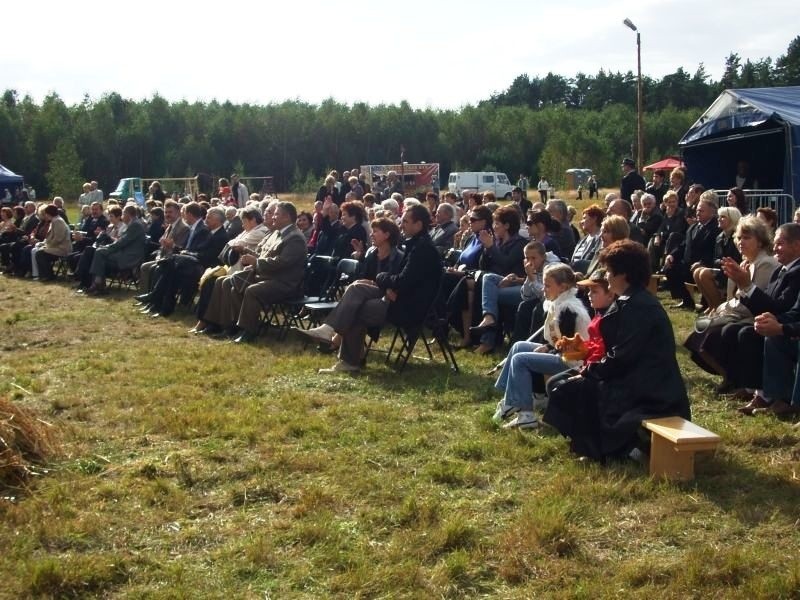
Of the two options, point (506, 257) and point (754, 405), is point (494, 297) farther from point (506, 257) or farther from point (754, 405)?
point (754, 405)

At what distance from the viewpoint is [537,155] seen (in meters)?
69.9

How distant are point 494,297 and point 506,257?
46cm

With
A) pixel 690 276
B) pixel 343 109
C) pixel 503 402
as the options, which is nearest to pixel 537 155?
pixel 343 109

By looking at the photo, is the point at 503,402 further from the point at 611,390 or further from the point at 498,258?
the point at 498,258

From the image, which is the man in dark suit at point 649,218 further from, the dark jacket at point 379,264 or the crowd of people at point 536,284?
the dark jacket at point 379,264

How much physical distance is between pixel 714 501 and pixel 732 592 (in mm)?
1090

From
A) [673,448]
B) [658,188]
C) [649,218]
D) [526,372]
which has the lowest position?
[673,448]

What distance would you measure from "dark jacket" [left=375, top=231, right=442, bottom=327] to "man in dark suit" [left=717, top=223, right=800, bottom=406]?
243cm

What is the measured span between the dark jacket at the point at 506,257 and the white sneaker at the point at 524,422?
2.85 meters

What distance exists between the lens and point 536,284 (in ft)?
26.0

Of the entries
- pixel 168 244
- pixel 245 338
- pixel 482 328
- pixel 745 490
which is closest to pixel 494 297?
pixel 482 328

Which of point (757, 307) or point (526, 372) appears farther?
point (757, 307)

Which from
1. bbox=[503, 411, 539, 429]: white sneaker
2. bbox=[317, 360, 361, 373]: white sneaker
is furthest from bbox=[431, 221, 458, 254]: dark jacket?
bbox=[503, 411, 539, 429]: white sneaker

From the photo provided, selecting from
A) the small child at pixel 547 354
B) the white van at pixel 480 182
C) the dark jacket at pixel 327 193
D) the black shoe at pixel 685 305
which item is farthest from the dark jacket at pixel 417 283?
the white van at pixel 480 182
